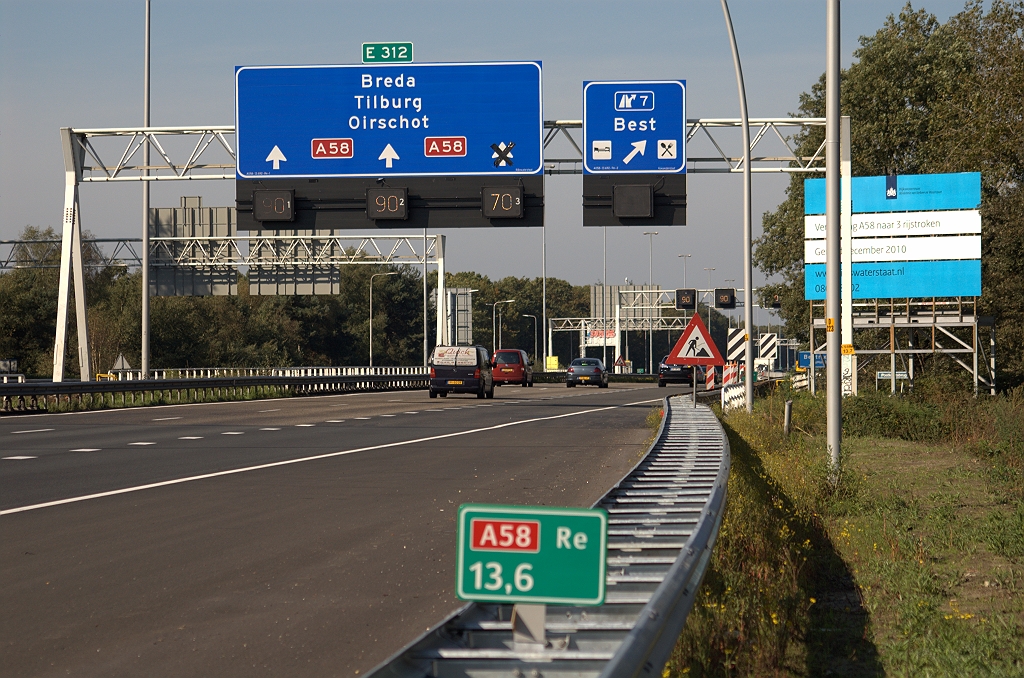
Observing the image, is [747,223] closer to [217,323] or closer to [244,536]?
[244,536]

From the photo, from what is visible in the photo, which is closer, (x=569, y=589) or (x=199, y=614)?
(x=569, y=589)

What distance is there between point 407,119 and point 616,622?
28.4 meters

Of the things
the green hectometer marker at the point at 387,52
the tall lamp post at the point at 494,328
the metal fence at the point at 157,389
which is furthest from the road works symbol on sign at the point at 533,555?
the tall lamp post at the point at 494,328

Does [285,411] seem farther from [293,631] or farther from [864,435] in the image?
[293,631]

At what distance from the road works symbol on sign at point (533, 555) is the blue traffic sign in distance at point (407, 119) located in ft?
93.9

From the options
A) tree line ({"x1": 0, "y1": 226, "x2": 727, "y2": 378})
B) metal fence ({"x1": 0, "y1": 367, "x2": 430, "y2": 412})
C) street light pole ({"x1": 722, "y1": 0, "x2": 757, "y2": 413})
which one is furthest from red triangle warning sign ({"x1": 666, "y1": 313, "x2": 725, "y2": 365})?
tree line ({"x1": 0, "y1": 226, "x2": 727, "y2": 378})

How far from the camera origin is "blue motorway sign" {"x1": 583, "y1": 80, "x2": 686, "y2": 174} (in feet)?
104

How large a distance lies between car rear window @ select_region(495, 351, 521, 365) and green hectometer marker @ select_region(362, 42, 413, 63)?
3335 centimetres

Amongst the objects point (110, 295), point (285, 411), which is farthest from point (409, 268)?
point (285, 411)

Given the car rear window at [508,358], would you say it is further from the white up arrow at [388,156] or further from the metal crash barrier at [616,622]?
the metal crash barrier at [616,622]

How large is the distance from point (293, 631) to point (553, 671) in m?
3.78

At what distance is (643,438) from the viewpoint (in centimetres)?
2369

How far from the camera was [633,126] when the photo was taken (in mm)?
31906

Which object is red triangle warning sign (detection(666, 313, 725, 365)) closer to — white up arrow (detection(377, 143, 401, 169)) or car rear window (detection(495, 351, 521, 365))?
white up arrow (detection(377, 143, 401, 169))
